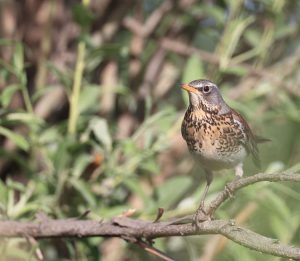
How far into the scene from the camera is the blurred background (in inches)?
116

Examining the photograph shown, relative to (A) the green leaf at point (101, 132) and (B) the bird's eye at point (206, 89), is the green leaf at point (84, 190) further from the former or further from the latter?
(B) the bird's eye at point (206, 89)

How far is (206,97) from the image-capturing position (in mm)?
3076

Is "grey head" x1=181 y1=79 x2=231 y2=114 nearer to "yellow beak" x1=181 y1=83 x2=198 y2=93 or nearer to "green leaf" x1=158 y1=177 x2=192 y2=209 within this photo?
"yellow beak" x1=181 y1=83 x2=198 y2=93

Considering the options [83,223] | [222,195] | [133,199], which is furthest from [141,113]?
[222,195]

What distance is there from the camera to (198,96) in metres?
3.09

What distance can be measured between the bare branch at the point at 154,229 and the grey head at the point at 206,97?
1.05 meters

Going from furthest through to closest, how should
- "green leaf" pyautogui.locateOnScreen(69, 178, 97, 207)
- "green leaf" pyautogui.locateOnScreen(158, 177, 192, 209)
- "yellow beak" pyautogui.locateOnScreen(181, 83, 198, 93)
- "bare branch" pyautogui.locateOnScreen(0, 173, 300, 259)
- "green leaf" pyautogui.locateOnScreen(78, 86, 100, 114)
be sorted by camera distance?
"green leaf" pyautogui.locateOnScreen(158, 177, 192, 209), "green leaf" pyautogui.locateOnScreen(78, 86, 100, 114), "yellow beak" pyautogui.locateOnScreen(181, 83, 198, 93), "green leaf" pyautogui.locateOnScreen(69, 178, 97, 207), "bare branch" pyautogui.locateOnScreen(0, 173, 300, 259)

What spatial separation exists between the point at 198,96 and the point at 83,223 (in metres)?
1.17

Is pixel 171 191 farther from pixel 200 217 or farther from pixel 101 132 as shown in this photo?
pixel 200 217

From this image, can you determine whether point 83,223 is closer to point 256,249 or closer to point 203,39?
point 256,249

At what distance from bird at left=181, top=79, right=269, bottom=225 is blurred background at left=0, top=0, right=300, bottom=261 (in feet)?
0.45

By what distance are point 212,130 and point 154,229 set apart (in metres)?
1.22

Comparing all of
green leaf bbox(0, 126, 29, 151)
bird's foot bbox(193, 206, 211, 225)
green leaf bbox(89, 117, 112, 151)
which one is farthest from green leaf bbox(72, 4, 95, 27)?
bird's foot bbox(193, 206, 211, 225)

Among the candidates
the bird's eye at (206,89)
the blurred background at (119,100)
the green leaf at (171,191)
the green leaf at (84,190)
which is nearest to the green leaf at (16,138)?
the blurred background at (119,100)
